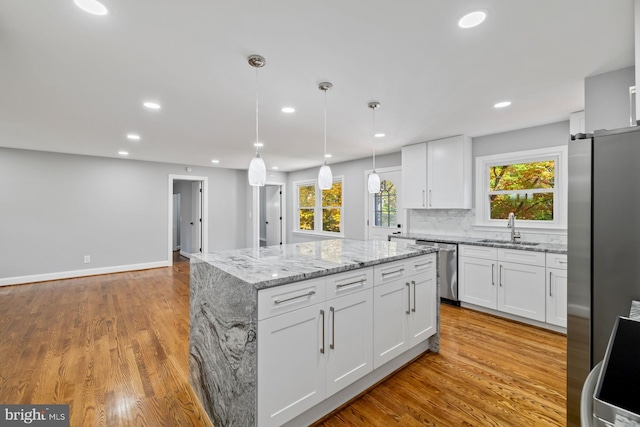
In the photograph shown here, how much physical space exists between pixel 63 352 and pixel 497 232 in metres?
5.16

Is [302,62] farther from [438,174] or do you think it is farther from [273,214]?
[273,214]

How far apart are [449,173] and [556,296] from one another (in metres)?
1.98

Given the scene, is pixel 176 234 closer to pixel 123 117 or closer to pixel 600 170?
pixel 123 117

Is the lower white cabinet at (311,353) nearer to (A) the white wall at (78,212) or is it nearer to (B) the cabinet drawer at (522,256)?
(B) the cabinet drawer at (522,256)

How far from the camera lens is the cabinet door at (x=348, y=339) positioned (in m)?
1.75

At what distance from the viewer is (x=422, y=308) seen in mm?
2459

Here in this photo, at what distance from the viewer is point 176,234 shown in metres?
9.32

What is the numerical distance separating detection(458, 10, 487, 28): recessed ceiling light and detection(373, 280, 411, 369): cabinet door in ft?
5.70

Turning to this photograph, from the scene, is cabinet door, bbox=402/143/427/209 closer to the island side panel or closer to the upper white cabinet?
the upper white cabinet

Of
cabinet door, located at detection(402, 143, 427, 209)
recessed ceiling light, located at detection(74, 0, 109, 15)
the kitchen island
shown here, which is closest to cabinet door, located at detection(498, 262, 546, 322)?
cabinet door, located at detection(402, 143, 427, 209)

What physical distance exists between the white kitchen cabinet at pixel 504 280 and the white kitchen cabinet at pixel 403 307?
1.35 meters

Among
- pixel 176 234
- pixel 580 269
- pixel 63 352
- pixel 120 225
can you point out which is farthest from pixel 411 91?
pixel 176 234

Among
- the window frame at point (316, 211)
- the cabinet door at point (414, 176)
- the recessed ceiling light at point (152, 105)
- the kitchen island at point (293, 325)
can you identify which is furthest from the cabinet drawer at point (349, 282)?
the window frame at point (316, 211)

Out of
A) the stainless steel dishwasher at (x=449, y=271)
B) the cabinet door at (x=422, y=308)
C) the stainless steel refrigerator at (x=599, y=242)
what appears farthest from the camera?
the stainless steel dishwasher at (x=449, y=271)
